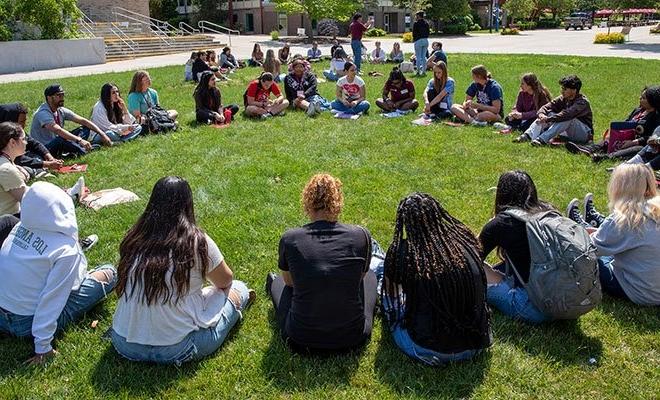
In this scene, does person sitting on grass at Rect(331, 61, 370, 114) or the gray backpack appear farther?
person sitting on grass at Rect(331, 61, 370, 114)

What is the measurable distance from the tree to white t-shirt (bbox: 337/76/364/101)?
18249mm

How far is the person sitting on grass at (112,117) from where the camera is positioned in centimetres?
941

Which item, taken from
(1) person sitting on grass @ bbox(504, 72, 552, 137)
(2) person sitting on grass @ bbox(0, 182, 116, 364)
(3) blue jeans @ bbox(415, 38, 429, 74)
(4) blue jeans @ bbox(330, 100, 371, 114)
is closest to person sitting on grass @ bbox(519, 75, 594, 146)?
(1) person sitting on grass @ bbox(504, 72, 552, 137)

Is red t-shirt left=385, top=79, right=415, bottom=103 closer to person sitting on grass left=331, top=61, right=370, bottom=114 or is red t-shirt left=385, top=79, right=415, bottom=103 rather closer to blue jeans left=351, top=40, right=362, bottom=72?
person sitting on grass left=331, top=61, right=370, bottom=114

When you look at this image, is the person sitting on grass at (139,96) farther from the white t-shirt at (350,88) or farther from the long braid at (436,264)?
the long braid at (436,264)

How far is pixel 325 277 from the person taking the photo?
138 inches

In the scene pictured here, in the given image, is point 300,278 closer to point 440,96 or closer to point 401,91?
point 440,96

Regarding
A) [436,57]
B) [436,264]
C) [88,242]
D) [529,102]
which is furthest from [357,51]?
[436,264]

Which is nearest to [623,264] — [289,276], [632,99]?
[289,276]

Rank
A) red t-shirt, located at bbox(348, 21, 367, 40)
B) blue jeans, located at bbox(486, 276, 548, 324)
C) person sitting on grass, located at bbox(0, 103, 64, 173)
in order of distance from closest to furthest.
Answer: blue jeans, located at bbox(486, 276, 548, 324) < person sitting on grass, located at bbox(0, 103, 64, 173) < red t-shirt, located at bbox(348, 21, 367, 40)

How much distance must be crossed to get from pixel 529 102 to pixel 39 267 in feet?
27.7

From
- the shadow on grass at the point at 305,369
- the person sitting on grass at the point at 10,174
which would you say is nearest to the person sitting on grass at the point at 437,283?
the shadow on grass at the point at 305,369

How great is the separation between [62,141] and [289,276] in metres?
6.19

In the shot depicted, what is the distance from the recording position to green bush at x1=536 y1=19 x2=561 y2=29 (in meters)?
63.6
